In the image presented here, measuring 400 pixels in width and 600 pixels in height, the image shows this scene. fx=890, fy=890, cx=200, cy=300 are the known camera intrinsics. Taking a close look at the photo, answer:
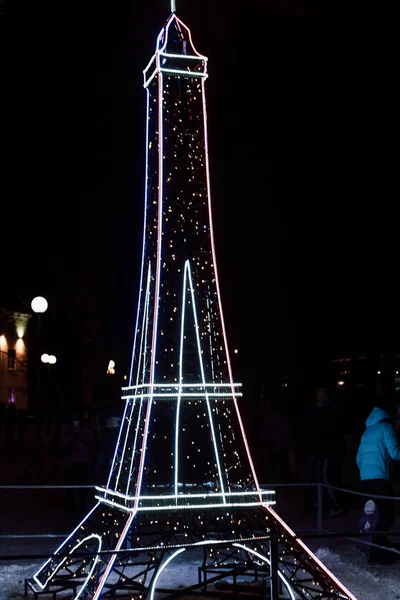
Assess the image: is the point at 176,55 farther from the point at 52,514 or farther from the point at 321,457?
the point at 52,514

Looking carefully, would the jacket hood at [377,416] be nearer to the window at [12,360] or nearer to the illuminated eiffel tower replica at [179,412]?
the illuminated eiffel tower replica at [179,412]

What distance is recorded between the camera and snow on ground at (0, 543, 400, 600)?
9602 mm

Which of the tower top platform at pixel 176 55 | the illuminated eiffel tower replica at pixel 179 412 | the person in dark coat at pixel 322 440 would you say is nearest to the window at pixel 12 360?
the person in dark coat at pixel 322 440

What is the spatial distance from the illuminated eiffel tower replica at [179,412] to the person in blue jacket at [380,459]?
2025mm

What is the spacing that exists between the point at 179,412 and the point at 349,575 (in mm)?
3297

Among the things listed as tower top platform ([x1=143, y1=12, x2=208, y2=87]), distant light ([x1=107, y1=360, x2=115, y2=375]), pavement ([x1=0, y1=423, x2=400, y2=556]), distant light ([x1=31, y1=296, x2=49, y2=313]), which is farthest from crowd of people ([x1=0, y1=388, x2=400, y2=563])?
distant light ([x1=107, y1=360, x2=115, y2=375])

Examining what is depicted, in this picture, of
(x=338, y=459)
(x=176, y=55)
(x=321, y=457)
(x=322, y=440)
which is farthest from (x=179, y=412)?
(x=338, y=459)

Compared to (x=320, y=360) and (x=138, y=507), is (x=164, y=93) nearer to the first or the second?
(x=138, y=507)

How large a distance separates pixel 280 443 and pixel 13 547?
8.32 meters

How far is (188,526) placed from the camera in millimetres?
8648

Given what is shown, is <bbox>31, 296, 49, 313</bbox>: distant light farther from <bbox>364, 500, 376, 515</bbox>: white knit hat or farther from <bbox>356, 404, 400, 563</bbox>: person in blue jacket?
<bbox>364, 500, 376, 515</bbox>: white knit hat

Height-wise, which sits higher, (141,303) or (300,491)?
(141,303)

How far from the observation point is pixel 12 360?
7381 centimetres

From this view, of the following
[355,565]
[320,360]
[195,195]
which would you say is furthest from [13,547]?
[320,360]
